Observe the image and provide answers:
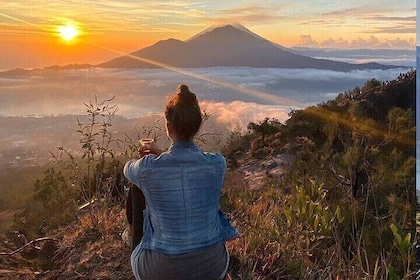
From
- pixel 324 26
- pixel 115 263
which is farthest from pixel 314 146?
pixel 115 263

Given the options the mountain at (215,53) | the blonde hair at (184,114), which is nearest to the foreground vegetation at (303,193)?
the mountain at (215,53)

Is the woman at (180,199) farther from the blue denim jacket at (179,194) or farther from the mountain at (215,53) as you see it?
the mountain at (215,53)

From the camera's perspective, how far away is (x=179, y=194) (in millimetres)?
2105

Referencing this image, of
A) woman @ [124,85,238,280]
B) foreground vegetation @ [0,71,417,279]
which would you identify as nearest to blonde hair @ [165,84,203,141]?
woman @ [124,85,238,280]

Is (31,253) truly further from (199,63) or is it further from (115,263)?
(199,63)

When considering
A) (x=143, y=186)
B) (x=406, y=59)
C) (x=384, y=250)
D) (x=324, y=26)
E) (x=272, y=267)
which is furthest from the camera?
(x=406, y=59)

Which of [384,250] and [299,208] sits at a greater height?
[299,208]

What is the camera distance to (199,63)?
11.8ft

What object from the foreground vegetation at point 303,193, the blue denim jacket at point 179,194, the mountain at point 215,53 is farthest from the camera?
the mountain at point 215,53

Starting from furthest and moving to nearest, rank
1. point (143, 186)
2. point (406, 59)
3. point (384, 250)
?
point (406, 59)
point (384, 250)
point (143, 186)

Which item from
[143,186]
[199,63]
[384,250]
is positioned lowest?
[384,250]

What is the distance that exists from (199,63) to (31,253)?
135 centimetres

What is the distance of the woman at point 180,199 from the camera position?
6.93ft

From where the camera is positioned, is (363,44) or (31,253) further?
(363,44)
